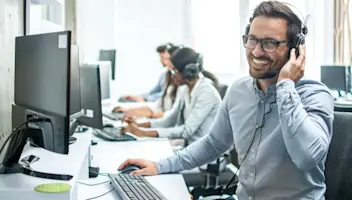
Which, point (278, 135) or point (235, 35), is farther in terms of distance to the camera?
point (235, 35)

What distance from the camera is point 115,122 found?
3410 mm

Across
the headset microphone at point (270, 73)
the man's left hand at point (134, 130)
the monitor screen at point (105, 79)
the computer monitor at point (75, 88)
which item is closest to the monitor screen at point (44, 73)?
the computer monitor at point (75, 88)

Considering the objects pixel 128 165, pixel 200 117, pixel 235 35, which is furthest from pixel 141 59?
pixel 128 165

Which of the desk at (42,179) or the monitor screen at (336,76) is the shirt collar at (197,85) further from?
the monitor screen at (336,76)

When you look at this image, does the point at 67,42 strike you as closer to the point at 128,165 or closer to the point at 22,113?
the point at 22,113

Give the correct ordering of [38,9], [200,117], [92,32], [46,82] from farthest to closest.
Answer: [92,32] → [200,117] → [38,9] → [46,82]

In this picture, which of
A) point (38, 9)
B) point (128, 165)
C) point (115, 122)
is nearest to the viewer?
point (128, 165)

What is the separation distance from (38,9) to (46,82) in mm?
1241

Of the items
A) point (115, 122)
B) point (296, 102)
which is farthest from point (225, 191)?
point (115, 122)

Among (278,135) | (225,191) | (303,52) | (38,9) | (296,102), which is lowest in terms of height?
A: (225,191)

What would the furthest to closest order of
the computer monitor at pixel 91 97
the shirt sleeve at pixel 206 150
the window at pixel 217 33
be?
the window at pixel 217 33 → the computer monitor at pixel 91 97 → the shirt sleeve at pixel 206 150

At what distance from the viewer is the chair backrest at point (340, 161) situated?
1.53 metres

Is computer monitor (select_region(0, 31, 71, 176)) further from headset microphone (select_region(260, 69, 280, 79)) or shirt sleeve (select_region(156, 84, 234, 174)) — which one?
headset microphone (select_region(260, 69, 280, 79))

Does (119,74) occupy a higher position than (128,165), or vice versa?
(119,74)
